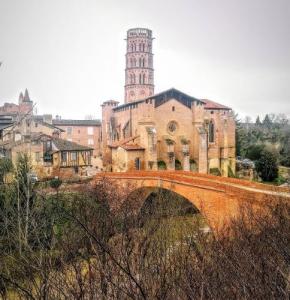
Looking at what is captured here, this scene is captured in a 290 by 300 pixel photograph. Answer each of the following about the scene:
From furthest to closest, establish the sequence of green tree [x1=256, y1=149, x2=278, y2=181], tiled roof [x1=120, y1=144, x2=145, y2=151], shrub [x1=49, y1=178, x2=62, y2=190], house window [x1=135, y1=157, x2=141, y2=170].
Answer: green tree [x1=256, y1=149, x2=278, y2=181], house window [x1=135, y1=157, x2=141, y2=170], tiled roof [x1=120, y1=144, x2=145, y2=151], shrub [x1=49, y1=178, x2=62, y2=190]

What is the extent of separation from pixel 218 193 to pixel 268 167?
2509cm

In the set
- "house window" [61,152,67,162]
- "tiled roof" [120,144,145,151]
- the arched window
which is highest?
the arched window

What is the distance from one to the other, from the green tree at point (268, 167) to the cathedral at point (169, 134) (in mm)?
3162

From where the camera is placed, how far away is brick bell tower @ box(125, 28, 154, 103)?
6662 centimetres

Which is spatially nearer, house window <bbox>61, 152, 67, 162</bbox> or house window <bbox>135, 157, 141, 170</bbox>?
house window <bbox>135, 157, 141, 170</bbox>

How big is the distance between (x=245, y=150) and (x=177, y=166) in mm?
18742

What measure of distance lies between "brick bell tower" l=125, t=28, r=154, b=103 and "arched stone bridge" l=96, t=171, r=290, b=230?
42.8m

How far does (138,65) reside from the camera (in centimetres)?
6656

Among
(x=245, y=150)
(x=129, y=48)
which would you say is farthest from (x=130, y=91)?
(x=245, y=150)

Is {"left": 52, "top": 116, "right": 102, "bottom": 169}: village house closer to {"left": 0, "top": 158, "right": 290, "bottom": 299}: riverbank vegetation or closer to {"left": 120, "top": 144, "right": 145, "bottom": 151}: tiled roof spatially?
{"left": 120, "top": 144, "right": 145, "bottom": 151}: tiled roof

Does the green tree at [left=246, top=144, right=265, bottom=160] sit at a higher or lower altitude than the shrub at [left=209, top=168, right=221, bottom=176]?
higher

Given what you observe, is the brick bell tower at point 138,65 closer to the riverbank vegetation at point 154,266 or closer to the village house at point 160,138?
the village house at point 160,138

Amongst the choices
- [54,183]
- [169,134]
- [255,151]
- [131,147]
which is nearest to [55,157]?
[54,183]

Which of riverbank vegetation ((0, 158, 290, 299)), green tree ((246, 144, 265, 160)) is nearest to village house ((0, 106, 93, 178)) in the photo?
riverbank vegetation ((0, 158, 290, 299))
